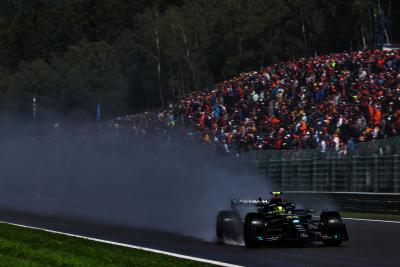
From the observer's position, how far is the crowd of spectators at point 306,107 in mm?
30578

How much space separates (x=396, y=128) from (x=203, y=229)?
1060cm

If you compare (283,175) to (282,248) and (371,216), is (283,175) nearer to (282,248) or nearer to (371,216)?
(371,216)

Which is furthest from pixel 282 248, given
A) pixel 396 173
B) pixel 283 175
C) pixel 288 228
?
pixel 283 175

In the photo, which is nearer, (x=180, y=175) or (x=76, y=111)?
(x=180, y=175)

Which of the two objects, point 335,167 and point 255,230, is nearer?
point 255,230

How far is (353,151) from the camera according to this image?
2650cm

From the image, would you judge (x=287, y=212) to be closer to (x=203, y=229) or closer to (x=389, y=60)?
(x=203, y=229)

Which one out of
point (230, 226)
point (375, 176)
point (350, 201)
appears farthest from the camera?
point (350, 201)

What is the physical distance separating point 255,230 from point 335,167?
11700 mm

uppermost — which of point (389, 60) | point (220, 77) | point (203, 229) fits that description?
point (220, 77)

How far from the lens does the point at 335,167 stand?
27.5 m

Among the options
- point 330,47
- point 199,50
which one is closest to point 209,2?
point 199,50

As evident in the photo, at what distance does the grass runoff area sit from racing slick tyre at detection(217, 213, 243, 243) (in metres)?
2.11

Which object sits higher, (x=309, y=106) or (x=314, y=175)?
(x=309, y=106)
